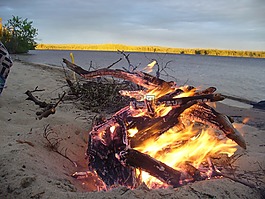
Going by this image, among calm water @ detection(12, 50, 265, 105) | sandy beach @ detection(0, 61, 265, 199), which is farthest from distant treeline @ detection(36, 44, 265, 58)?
sandy beach @ detection(0, 61, 265, 199)

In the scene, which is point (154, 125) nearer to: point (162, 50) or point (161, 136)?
point (161, 136)

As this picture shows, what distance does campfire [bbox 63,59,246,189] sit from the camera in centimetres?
287

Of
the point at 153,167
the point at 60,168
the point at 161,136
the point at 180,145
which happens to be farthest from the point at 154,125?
the point at 60,168

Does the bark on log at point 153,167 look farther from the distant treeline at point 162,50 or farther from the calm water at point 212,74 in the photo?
the distant treeline at point 162,50

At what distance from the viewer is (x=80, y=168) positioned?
11.5 feet

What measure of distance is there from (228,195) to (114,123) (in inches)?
52.3

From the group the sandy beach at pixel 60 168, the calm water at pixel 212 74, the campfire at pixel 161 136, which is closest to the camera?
the sandy beach at pixel 60 168

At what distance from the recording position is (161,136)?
323 cm

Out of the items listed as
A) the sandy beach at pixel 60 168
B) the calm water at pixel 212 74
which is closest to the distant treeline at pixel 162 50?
the calm water at pixel 212 74

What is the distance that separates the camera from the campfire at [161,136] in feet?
9.41

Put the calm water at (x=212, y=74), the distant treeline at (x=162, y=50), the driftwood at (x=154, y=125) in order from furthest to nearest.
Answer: the distant treeline at (x=162, y=50), the calm water at (x=212, y=74), the driftwood at (x=154, y=125)

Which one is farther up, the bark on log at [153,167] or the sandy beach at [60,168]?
the bark on log at [153,167]

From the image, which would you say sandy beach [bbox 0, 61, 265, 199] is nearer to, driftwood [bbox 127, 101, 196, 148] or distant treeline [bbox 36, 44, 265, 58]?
driftwood [bbox 127, 101, 196, 148]

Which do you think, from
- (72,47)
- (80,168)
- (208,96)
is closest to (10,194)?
(80,168)
